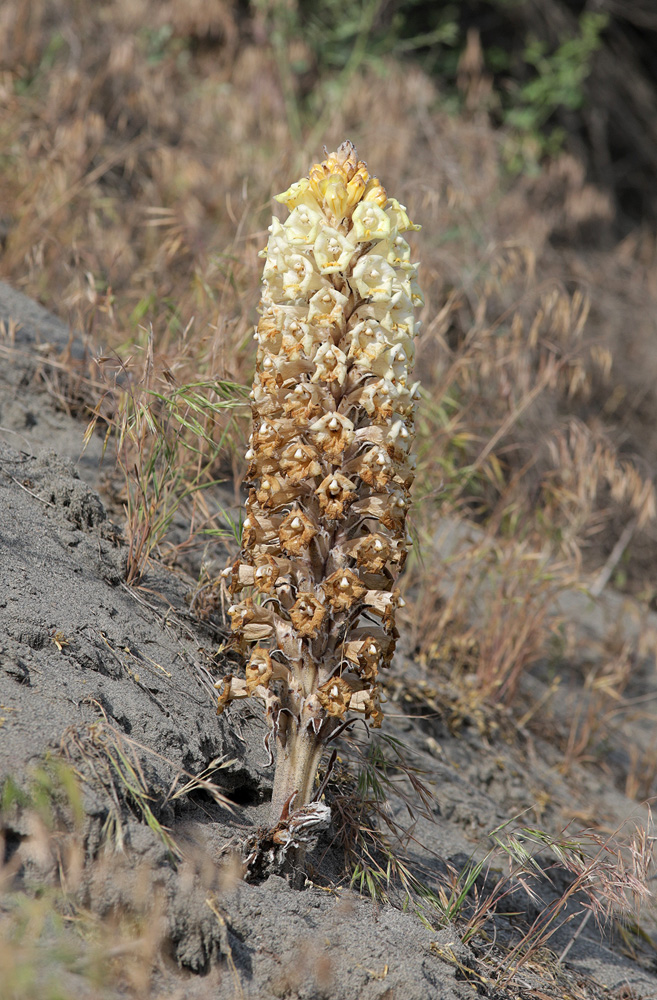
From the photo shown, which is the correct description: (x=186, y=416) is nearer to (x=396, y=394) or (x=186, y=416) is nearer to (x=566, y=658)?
(x=396, y=394)

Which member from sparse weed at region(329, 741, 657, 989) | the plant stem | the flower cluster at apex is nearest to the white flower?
the flower cluster at apex

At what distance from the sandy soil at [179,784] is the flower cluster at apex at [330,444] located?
300mm

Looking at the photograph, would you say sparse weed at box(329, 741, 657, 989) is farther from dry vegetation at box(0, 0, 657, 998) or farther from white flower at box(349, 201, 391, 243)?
white flower at box(349, 201, 391, 243)

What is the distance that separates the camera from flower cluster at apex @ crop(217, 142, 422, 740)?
1827 millimetres

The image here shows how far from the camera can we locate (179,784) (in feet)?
6.26

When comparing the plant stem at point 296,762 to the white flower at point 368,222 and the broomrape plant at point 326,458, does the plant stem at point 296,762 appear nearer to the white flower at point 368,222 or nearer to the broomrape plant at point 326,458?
the broomrape plant at point 326,458

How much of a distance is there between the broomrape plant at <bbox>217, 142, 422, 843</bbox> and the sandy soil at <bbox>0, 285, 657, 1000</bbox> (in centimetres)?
21

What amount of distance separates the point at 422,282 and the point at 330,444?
2.31 m

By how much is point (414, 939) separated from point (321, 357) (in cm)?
134

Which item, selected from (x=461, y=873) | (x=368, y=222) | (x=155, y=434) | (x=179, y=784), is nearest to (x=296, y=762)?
(x=179, y=784)

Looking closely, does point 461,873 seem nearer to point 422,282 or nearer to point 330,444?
point 330,444

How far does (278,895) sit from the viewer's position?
71.8 inches

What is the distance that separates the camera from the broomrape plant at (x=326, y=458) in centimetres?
183

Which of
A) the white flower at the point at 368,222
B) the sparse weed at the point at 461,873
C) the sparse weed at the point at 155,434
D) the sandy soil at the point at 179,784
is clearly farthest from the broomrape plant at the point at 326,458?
the sparse weed at the point at 155,434
